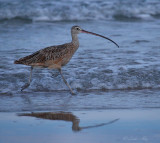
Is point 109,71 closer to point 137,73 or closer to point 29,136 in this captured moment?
point 137,73

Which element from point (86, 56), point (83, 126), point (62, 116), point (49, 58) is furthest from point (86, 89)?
point (86, 56)

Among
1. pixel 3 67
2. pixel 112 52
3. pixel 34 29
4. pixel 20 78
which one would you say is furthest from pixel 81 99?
pixel 34 29

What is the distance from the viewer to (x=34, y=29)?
15.1 meters

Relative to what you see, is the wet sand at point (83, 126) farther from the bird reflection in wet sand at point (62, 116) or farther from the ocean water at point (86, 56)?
the ocean water at point (86, 56)

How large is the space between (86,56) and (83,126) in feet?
15.8

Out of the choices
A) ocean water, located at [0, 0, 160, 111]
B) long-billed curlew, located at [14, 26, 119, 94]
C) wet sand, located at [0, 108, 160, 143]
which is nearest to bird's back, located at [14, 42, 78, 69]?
long-billed curlew, located at [14, 26, 119, 94]

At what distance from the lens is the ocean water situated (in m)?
7.49

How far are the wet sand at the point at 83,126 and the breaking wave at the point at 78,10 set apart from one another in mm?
10975

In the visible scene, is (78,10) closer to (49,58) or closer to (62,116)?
(49,58)

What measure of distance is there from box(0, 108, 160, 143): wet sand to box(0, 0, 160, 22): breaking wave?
1097cm

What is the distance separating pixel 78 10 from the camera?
18.5m

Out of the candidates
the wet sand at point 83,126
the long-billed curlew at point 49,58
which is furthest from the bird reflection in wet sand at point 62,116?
the long-billed curlew at point 49,58

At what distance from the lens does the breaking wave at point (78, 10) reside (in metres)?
17.7

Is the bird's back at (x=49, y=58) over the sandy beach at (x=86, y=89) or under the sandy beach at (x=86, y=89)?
over
